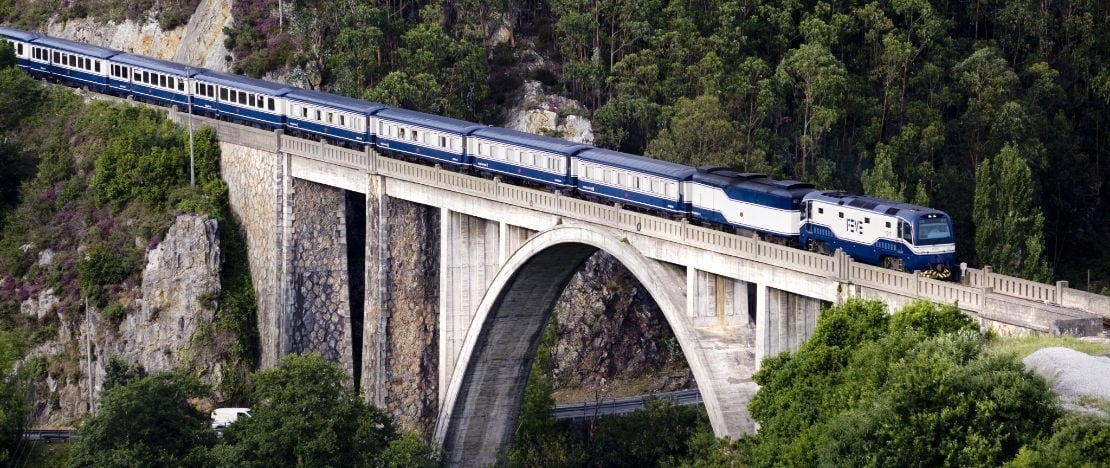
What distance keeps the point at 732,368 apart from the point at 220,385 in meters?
32.0

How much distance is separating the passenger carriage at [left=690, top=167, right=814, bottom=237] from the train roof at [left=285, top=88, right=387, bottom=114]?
71.5 feet

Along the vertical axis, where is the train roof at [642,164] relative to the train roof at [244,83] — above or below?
below

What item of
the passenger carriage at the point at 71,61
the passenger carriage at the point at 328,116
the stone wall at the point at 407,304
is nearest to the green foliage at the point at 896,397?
the stone wall at the point at 407,304

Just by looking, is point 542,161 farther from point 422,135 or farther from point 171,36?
point 171,36

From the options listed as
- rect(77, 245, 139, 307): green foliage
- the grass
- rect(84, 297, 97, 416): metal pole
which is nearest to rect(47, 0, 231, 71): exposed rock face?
rect(77, 245, 139, 307): green foliage

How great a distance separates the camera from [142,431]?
78.2m

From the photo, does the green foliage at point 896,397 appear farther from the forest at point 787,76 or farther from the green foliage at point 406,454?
the forest at point 787,76

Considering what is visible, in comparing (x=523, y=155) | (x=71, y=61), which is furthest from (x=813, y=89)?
(x=71, y=61)

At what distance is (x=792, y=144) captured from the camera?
107 metres

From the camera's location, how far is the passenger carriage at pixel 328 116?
306ft

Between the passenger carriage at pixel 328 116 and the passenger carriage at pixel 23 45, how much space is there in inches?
888

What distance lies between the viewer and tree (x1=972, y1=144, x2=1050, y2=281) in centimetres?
9469

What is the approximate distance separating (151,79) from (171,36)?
11373 millimetres

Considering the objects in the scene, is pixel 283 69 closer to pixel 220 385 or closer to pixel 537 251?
pixel 220 385
